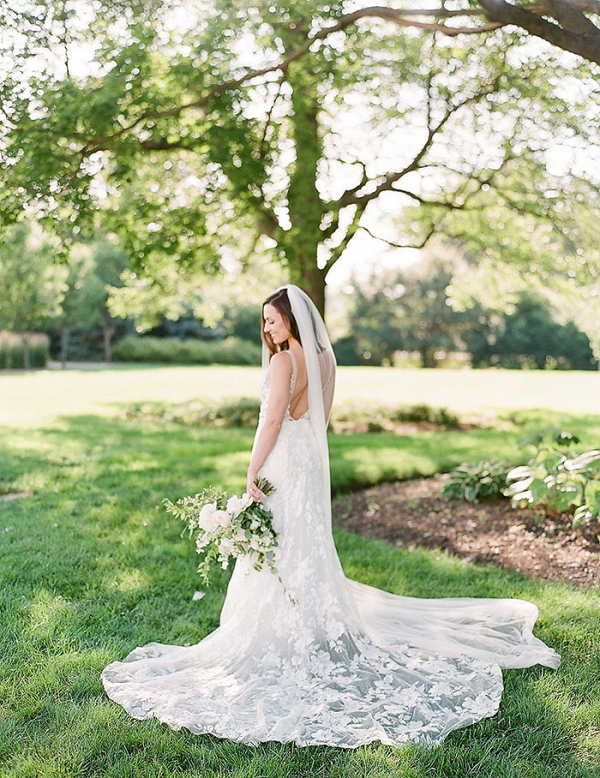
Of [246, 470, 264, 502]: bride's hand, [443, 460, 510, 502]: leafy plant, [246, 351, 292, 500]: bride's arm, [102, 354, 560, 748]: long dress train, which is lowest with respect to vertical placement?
[102, 354, 560, 748]: long dress train

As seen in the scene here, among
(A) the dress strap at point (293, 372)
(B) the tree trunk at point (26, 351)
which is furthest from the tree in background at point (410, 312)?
(A) the dress strap at point (293, 372)

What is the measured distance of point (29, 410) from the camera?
639 inches

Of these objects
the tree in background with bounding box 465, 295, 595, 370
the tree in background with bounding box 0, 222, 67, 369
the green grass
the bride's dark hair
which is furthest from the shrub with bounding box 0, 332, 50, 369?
the bride's dark hair

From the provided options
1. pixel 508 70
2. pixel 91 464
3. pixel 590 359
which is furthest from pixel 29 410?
pixel 590 359

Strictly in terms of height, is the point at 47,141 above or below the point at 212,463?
above

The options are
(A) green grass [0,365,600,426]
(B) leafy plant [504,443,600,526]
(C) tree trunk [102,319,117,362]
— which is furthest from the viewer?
(C) tree trunk [102,319,117,362]

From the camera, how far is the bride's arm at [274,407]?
434cm

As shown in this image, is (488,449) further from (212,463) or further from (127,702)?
(127,702)

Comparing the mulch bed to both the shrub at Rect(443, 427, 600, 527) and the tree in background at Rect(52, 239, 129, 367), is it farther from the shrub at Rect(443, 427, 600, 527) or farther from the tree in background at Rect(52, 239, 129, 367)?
the tree in background at Rect(52, 239, 129, 367)

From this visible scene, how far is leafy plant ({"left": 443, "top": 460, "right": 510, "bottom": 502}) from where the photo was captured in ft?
26.3

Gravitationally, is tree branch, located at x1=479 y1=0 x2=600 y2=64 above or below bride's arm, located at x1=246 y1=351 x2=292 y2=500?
above

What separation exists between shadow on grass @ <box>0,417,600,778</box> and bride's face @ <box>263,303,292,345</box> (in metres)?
2.08

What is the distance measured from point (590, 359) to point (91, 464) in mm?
39762

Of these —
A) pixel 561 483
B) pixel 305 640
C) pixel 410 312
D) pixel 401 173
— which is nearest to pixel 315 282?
pixel 401 173
